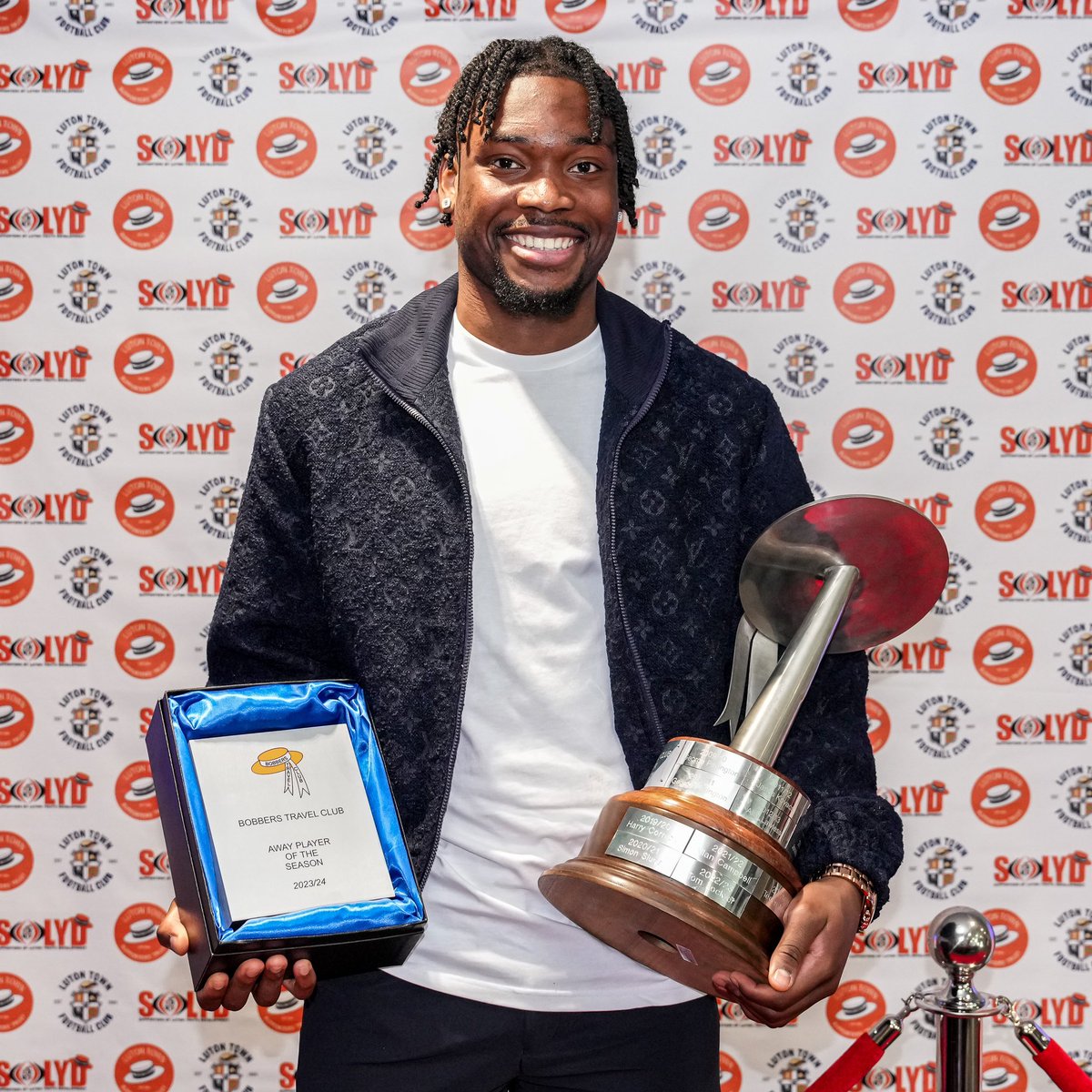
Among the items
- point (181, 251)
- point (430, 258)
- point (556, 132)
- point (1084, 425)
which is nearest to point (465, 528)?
point (556, 132)

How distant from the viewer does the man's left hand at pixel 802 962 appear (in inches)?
42.9

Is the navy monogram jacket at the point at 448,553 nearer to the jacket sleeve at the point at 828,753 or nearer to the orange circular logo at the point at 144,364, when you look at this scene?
the jacket sleeve at the point at 828,753

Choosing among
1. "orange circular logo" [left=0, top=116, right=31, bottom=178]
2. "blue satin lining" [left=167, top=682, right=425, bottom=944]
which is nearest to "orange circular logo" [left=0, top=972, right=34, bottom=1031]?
"blue satin lining" [left=167, top=682, right=425, bottom=944]

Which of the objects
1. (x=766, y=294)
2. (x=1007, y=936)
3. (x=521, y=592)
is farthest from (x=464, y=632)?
(x=1007, y=936)

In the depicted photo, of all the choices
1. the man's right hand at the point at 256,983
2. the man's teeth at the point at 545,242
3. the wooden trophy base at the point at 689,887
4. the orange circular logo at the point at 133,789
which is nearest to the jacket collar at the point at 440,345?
the man's teeth at the point at 545,242

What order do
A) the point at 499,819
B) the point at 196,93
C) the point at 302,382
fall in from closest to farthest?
1. the point at 499,819
2. the point at 302,382
3. the point at 196,93

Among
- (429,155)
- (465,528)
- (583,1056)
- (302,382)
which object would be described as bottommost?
(583,1056)

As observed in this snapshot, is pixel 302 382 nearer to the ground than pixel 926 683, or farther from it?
farther from it

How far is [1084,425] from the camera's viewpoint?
7.12ft

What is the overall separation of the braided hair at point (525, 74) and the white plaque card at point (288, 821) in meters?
0.71

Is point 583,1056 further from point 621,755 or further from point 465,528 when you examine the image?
point 465,528

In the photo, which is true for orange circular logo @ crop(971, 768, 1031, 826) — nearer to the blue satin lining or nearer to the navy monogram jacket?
the navy monogram jacket

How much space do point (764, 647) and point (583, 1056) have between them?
50 centimetres

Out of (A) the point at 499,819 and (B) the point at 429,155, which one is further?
(B) the point at 429,155
